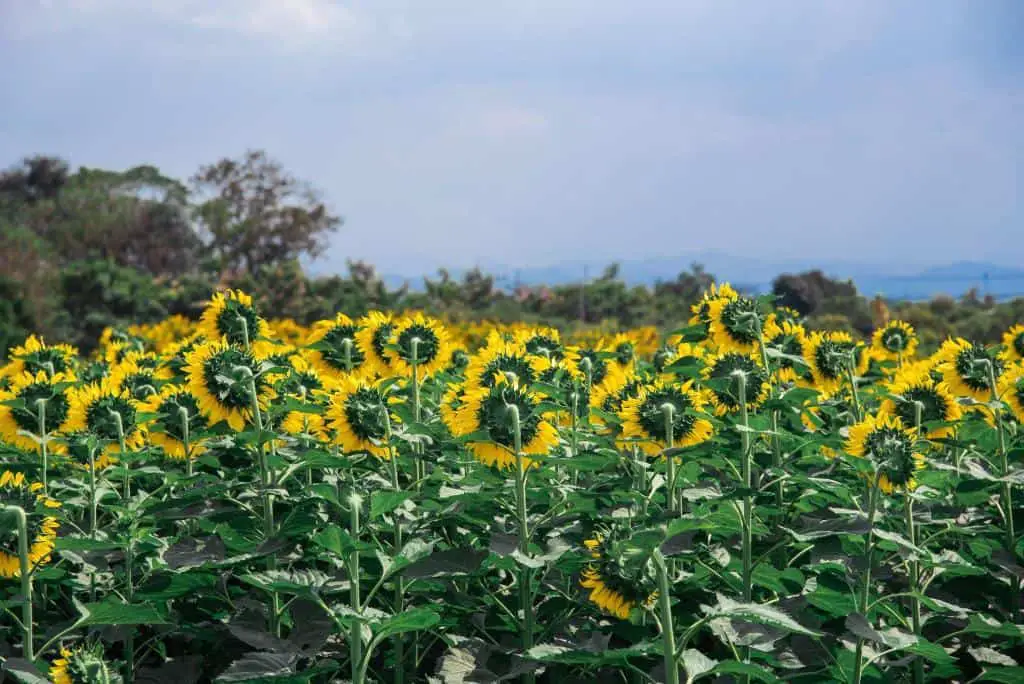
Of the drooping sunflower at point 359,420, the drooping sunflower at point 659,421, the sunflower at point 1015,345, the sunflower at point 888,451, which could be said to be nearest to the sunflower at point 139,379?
the drooping sunflower at point 359,420

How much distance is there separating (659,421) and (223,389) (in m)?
1.34

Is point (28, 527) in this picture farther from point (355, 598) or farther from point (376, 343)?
point (376, 343)

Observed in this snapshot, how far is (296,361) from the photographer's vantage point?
4230mm

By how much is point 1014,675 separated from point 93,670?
2.59 meters

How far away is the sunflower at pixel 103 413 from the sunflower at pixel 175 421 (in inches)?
2.1

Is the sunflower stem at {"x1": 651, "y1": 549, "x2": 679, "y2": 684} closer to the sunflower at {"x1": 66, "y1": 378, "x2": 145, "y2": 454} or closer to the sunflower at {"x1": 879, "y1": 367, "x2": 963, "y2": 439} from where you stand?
the sunflower at {"x1": 879, "y1": 367, "x2": 963, "y2": 439}

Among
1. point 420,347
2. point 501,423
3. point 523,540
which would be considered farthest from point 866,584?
point 420,347

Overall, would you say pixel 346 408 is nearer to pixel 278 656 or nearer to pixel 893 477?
pixel 278 656

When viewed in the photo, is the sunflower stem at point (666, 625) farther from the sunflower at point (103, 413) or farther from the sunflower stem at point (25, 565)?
the sunflower at point (103, 413)

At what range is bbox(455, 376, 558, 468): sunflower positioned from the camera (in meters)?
3.03

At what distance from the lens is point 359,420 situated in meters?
A: 3.32

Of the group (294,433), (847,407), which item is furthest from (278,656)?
(847,407)

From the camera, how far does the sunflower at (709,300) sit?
404 centimetres

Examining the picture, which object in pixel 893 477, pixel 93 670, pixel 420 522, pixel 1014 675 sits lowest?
pixel 1014 675
